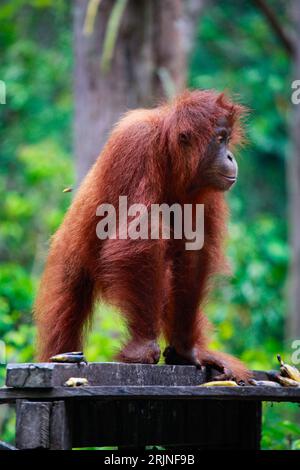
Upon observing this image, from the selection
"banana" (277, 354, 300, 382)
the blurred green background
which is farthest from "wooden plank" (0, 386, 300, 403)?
the blurred green background

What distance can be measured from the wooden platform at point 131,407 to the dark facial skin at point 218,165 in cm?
76

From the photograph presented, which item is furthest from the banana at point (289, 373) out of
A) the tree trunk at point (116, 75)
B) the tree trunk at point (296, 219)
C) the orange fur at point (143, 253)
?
the tree trunk at point (296, 219)

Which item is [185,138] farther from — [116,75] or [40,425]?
[116,75]

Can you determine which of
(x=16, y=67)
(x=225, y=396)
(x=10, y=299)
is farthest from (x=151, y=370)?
(x=16, y=67)

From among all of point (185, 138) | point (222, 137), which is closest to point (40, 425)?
point (185, 138)

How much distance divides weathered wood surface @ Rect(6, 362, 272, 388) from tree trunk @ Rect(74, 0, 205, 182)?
2.78 meters

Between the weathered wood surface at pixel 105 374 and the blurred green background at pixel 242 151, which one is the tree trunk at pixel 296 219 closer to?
the blurred green background at pixel 242 151

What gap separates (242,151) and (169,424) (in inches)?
329

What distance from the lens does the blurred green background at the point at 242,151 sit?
9.04 metres

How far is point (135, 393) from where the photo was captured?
280 cm

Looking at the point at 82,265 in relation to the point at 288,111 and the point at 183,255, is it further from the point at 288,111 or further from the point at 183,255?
the point at 288,111

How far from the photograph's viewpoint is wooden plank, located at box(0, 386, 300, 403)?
2.72 meters

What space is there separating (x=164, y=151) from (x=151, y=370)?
3.15 ft

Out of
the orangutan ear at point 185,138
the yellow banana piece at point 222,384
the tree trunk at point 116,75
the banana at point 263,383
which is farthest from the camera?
the tree trunk at point 116,75
